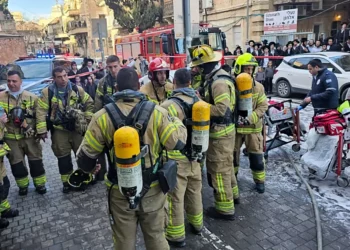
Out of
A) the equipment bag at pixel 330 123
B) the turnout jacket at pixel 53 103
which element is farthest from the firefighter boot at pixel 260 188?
the turnout jacket at pixel 53 103

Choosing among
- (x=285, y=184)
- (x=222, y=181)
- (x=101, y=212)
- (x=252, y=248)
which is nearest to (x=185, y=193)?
(x=222, y=181)

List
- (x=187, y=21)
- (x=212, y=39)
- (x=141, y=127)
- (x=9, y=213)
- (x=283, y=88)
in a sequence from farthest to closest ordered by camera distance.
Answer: (x=212, y=39) → (x=283, y=88) → (x=187, y=21) → (x=9, y=213) → (x=141, y=127)

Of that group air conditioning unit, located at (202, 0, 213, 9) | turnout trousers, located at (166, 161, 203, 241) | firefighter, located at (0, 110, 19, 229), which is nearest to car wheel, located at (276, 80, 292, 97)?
turnout trousers, located at (166, 161, 203, 241)

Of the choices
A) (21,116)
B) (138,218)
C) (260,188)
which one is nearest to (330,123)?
(260,188)

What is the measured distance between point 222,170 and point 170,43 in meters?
11.2

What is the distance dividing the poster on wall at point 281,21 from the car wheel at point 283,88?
Answer: 15.6 feet

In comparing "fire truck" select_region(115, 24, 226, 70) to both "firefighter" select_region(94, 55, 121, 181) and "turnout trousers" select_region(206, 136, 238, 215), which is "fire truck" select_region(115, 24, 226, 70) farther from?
"turnout trousers" select_region(206, 136, 238, 215)

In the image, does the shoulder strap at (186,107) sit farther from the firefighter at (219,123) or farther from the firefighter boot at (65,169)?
the firefighter boot at (65,169)

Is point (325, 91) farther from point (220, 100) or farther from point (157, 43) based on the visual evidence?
point (157, 43)

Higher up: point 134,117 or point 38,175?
point 134,117

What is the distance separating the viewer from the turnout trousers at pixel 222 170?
3510mm

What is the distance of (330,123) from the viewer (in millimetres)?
4219

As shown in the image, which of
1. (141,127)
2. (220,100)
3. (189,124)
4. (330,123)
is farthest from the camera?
(330,123)

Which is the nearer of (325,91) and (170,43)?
(325,91)
